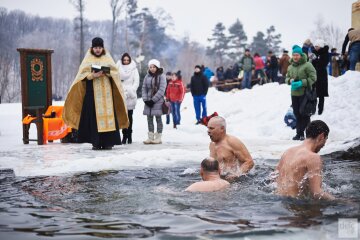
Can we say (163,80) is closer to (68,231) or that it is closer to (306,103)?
(306,103)

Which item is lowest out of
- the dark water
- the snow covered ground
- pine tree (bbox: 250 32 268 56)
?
the dark water

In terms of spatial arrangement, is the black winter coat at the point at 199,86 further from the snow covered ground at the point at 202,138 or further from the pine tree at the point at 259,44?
the pine tree at the point at 259,44

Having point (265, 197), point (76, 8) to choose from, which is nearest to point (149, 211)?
point (265, 197)

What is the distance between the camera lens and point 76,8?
42938mm

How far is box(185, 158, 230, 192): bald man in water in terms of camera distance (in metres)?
5.40

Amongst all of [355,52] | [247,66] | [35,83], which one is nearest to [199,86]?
[355,52]

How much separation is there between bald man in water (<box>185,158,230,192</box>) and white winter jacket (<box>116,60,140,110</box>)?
541 cm

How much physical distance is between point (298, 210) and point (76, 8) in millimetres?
40831

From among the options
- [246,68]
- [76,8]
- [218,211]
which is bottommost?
[218,211]

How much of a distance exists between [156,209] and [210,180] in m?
0.94

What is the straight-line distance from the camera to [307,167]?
15.7ft

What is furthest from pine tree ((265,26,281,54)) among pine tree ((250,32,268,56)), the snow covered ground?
the snow covered ground

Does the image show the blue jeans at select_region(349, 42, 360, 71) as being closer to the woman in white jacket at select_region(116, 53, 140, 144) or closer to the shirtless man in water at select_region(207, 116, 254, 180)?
the woman in white jacket at select_region(116, 53, 140, 144)

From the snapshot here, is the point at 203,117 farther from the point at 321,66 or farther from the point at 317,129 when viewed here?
the point at 321,66
